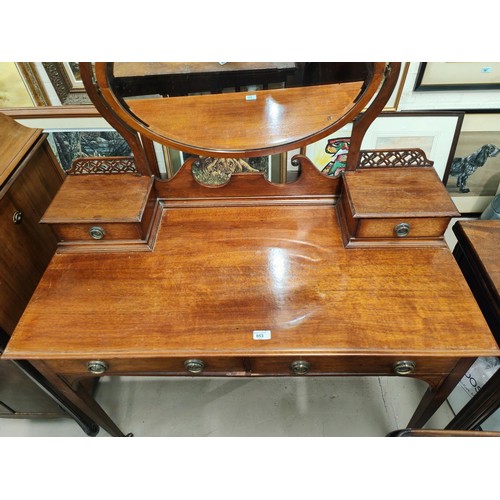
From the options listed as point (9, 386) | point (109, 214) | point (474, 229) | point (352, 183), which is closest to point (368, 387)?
point (474, 229)

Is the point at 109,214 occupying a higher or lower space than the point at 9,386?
higher

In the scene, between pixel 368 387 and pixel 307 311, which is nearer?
pixel 307 311

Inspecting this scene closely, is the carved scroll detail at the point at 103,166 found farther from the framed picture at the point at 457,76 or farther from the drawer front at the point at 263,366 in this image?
the framed picture at the point at 457,76

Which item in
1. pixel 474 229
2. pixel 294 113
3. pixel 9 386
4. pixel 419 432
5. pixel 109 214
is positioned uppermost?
pixel 294 113

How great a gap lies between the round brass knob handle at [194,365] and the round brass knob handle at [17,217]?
0.71 m

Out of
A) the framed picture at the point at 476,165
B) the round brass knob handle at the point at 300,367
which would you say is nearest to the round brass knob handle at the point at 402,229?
the round brass knob handle at the point at 300,367

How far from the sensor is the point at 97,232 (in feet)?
3.86

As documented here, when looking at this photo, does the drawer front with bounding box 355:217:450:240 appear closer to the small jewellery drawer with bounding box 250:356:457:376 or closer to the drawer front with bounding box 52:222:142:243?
the small jewellery drawer with bounding box 250:356:457:376

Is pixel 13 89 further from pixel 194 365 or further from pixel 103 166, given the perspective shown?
pixel 194 365

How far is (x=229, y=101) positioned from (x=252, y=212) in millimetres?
360

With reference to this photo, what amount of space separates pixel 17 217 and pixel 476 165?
6.36ft

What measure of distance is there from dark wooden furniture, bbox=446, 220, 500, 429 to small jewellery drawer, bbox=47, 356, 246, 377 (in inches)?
30.1

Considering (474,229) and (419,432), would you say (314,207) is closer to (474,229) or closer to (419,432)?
(474,229)
